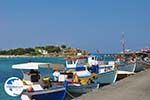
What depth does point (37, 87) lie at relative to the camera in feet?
82.8

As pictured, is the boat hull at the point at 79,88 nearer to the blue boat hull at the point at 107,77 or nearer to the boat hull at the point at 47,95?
the boat hull at the point at 47,95

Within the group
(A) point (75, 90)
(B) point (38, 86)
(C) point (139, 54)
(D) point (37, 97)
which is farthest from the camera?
(C) point (139, 54)

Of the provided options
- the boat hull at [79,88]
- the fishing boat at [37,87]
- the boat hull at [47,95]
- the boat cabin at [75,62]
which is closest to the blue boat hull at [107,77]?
the boat hull at [79,88]

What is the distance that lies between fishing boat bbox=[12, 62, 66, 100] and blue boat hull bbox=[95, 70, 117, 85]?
845 centimetres

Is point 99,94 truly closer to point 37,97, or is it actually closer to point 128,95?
point 128,95

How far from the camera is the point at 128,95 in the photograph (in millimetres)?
21562

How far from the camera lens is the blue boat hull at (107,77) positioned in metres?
36.5

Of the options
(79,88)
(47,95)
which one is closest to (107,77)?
(79,88)

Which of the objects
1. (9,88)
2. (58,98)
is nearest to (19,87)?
(9,88)

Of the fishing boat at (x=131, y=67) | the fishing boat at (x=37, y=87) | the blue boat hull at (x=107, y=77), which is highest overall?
the fishing boat at (x=37, y=87)

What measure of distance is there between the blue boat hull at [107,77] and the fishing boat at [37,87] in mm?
8454

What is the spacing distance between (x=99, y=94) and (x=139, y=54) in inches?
3033

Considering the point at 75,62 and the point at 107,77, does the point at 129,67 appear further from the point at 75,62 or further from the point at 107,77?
the point at 107,77

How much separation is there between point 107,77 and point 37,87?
14.2 m
